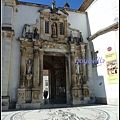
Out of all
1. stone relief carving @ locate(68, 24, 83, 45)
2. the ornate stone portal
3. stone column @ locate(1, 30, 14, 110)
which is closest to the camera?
stone column @ locate(1, 30, 14, 110)

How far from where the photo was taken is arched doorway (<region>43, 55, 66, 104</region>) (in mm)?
13859

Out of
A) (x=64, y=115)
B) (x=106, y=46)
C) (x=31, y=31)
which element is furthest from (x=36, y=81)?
(x=106, y=46)

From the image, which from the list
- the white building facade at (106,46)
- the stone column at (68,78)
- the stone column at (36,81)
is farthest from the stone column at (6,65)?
the white building facade at (106,46)

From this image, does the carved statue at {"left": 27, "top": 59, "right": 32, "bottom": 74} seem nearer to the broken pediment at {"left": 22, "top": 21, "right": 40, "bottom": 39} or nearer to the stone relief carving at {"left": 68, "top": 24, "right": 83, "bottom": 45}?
the broken pediment at {"left": 22, "top": 21, "right": 40, "bottom": 39}

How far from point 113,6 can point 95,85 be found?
649 centimetres

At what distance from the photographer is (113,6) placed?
10578 mm

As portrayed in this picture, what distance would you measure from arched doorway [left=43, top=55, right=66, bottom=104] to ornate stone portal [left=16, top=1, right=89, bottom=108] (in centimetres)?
236

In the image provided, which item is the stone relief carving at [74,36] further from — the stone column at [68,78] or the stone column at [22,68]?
the stone column at [22,68]

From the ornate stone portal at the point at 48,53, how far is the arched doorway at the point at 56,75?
7.74 ft

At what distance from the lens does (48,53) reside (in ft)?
37.6

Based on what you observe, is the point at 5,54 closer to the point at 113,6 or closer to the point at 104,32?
the point at 104,32

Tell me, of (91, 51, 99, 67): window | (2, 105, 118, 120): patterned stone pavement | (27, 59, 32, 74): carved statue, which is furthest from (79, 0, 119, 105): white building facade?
(27, 59, 32, 74): carved statue

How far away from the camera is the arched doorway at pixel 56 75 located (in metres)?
13.9

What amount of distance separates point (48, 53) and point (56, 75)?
4755mm
